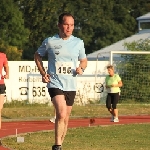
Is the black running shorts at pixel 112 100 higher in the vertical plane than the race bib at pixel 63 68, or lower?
lower

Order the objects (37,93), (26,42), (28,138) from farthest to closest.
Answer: (26,42) → (37,93) → (28,138)

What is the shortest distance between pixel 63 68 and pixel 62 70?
1.9 inches

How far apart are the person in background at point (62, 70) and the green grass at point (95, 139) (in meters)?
2.58

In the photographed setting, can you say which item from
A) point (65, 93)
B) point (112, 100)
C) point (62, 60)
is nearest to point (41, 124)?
point (112, 100)

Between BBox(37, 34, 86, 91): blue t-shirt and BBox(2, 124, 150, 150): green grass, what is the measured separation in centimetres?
274

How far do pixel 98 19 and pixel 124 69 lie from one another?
1939 inches

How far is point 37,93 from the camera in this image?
117ft

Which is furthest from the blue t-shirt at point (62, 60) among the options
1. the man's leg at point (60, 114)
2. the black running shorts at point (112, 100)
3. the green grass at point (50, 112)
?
the green grass at point (50, 112)

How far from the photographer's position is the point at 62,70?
42.9 ft

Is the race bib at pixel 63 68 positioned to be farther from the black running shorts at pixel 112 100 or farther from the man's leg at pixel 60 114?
the black running shorts at pixel 112 100

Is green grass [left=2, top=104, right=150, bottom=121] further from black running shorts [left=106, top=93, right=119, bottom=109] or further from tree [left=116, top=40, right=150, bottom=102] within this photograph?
tree [left=116, top=40, right=150, bottom=102]

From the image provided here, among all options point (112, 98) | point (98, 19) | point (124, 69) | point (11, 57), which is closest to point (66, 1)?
point (98, 19)

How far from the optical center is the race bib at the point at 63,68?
42.9 ft

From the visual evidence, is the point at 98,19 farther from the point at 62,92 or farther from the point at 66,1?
the point at 62,92
